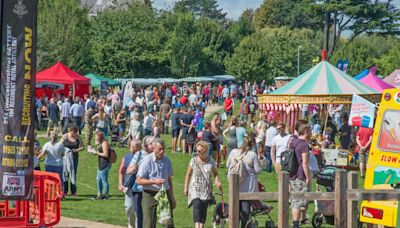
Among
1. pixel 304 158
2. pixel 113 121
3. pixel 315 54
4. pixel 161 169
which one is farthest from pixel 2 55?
pixel 315 54

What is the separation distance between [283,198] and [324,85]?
1694 cm

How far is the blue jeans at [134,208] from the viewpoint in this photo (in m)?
14.7

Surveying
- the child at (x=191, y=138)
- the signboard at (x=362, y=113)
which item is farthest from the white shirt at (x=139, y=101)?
the signboard at (x=362, y=113)

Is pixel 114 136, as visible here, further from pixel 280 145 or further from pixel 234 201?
pixel 234 201

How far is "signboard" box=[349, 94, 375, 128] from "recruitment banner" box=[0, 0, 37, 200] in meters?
11.4

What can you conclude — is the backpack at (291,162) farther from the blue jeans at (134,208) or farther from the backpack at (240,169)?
the blue jeans at (134,208)

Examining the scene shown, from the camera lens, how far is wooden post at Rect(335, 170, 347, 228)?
1295cm

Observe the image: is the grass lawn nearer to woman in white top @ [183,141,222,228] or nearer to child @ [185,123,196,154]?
child @ [185,123,196,154]

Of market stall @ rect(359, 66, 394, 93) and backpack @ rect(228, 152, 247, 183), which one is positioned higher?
market stall @ rect(359, 66, 394, 93)

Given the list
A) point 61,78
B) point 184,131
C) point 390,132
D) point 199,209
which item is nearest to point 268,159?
point 184,131

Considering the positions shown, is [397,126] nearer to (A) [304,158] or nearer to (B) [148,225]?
(A) [304,158]

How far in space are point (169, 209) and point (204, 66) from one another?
69.3 metres

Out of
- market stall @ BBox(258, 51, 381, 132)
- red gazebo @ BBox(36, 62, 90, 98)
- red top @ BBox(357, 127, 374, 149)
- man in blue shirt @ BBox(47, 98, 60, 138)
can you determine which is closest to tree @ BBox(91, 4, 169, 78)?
red gazebo @ BBox(36, 62, 90, 98)

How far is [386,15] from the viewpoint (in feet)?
274
